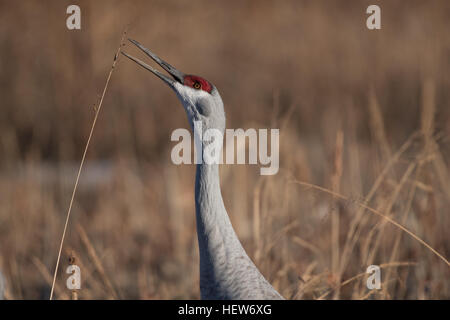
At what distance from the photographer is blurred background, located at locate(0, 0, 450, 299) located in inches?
143

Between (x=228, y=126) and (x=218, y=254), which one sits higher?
(x=228, y=126)

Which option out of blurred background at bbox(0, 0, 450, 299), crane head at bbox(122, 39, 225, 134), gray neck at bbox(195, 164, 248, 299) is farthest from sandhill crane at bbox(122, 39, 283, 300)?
blurred background at bbox(0, 0, 450, 299)

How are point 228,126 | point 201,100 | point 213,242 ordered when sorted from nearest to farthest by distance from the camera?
1. point 213,242
2. point 201,100
3. point 228,126

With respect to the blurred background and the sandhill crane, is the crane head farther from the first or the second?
the blurred background

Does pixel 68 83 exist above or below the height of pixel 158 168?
above

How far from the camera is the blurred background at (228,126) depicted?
3.62m

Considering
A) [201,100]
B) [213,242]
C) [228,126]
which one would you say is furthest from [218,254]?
[228,126]

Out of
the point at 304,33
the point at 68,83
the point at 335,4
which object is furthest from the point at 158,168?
the point at 335,4

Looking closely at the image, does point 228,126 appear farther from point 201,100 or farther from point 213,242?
point 213,242

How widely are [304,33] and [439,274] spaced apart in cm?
531

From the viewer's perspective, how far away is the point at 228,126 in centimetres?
678

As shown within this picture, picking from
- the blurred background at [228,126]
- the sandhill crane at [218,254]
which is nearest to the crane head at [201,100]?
the sandhill crane at [218,254]

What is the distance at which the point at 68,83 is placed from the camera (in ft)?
22.1
